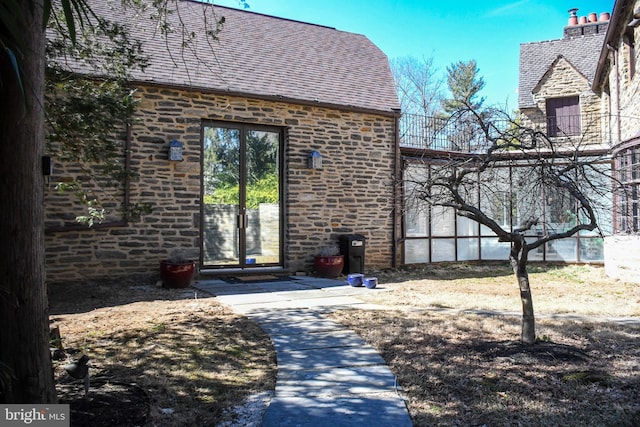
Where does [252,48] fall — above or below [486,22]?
below

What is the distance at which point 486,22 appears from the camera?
877 inches

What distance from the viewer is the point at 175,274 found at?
25.8 feet

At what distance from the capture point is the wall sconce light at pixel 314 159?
9984 millimetres

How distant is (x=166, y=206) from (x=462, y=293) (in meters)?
5.60

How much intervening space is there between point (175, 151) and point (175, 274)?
2.37 metres

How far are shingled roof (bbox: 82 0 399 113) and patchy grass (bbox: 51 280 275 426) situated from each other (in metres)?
4.57

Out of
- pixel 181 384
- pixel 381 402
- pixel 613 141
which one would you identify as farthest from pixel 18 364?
pixel 613 141

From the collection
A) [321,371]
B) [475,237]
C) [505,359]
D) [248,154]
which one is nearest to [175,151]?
[248,154]

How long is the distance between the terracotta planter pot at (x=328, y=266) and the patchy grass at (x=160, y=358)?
3269 mm

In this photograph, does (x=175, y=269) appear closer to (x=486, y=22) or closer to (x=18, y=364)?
(x=18, y=364)

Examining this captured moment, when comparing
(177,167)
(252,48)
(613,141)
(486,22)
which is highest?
(486,22)

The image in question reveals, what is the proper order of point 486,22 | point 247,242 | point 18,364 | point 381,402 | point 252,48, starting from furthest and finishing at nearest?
point 486,22
point 252,48
point 247,242
point 381,402
point 18,364

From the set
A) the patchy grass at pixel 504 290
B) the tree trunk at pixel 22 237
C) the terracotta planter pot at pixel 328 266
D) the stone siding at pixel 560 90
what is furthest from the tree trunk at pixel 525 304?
the stone siding at pixel 560 90

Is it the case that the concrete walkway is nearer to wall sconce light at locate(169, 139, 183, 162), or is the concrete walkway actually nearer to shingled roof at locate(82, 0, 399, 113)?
wall sconce light at locate(169, 139, 183, 162)
